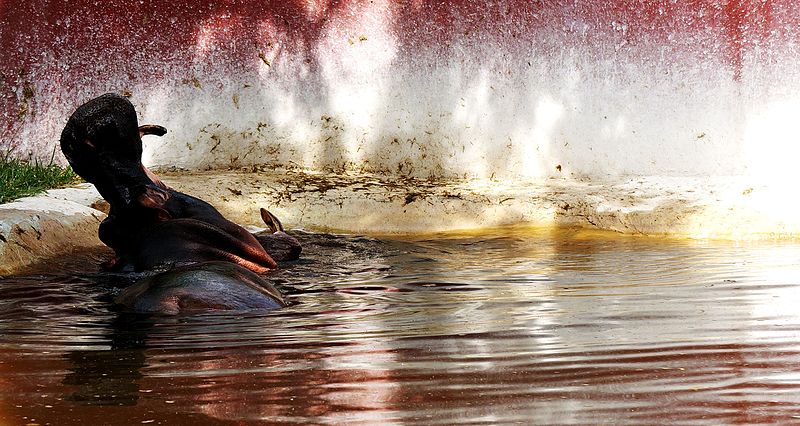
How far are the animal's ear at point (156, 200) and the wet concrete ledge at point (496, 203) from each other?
2047mm

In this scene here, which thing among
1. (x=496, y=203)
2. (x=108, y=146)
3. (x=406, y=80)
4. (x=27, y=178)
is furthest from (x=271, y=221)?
(x=406, y=80)

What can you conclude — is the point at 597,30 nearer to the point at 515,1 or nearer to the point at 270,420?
the point at 515,1

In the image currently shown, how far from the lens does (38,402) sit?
8.22ft

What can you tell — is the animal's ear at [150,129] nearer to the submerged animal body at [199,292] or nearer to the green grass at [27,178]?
the submerged animal body at [199,292]

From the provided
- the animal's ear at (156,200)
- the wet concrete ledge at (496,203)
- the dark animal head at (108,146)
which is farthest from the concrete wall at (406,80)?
the dark animal head at (108,146)

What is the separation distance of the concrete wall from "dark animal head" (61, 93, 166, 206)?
4.60m

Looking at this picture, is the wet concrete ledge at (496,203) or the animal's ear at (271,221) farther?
the wet concrete ledge at (496,203)

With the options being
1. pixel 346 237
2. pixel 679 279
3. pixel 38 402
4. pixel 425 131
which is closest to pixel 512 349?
pixel 38 402

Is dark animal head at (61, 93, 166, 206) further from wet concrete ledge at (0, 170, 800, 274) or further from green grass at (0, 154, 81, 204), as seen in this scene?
wet concrete ledge at (0, 170, 800, 274)

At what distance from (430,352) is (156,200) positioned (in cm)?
242

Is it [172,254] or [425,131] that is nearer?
[172,254]

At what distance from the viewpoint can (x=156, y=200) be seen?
5.14m

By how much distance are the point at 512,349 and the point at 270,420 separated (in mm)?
980

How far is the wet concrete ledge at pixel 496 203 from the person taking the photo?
7.79 metres
